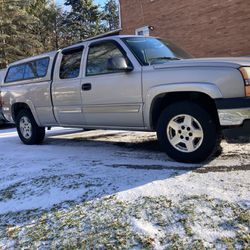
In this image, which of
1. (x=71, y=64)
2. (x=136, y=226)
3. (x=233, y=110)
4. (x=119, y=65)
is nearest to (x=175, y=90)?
(x=233, y=110)

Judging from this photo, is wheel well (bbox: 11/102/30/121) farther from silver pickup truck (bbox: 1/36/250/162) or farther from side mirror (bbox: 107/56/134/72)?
side mirror (bbox: 107/56/134/72)

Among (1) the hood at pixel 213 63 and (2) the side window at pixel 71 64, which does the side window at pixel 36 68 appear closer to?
(2) the side window at pixel 71 64

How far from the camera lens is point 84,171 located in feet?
17.2

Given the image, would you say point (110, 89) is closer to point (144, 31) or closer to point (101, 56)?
point (101, 56)

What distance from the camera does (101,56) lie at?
6340 mm

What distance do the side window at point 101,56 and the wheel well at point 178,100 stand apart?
0.95 metres

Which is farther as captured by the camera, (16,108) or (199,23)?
(199,23)

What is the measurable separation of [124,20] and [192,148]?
1558cm

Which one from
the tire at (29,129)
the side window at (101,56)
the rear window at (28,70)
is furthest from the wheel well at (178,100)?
the tire at (29,129)

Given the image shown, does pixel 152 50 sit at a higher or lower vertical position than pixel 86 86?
higher

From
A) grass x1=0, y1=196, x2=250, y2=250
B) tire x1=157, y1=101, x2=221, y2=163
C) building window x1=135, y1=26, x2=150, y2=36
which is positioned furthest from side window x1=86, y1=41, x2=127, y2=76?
building window x1=135, y1=26, x2=150, y2=36

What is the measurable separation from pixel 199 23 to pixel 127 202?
43.3 ft

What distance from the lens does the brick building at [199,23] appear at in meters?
14.5

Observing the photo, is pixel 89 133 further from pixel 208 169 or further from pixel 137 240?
pixel 137 240
